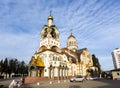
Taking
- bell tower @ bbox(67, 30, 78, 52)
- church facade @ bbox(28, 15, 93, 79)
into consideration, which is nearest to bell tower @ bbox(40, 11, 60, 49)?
church facade @ bbox(28, 15, 93, 79)

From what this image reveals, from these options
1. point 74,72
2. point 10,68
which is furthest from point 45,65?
point 10,68

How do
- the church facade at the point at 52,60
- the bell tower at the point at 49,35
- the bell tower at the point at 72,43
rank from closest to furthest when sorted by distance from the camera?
the church facade at the point at 52,60 → the bell tower at the point at 49,35 → the bell tower at the point at 72,43

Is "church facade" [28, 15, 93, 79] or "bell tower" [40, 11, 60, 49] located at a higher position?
"bell tower" [40, 11, 60, 49]

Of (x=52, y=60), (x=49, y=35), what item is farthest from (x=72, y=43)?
(x=52, y=60)

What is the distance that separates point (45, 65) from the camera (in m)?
46.3

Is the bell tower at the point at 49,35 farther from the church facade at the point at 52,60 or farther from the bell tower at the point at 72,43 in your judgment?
the bell tower at the point at 72,43

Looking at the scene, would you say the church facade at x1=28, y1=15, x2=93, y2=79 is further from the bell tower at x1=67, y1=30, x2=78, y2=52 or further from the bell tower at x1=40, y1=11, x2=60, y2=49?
the bell tower at x1=67, y1=30, x2=78, y2=52

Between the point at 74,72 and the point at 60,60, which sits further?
the point at 74,72

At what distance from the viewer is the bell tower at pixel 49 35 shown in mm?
50531

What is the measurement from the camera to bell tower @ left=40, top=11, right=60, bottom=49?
50531 millimetres

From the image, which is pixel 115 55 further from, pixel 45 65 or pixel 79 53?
pixel 45 65

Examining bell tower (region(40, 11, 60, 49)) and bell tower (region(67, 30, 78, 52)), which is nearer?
bell tower (region(40, 11, 60, 49))

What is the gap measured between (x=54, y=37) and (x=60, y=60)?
9471mm

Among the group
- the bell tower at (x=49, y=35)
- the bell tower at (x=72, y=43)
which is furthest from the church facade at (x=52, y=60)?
the bell tower at (x=72, y=43)
